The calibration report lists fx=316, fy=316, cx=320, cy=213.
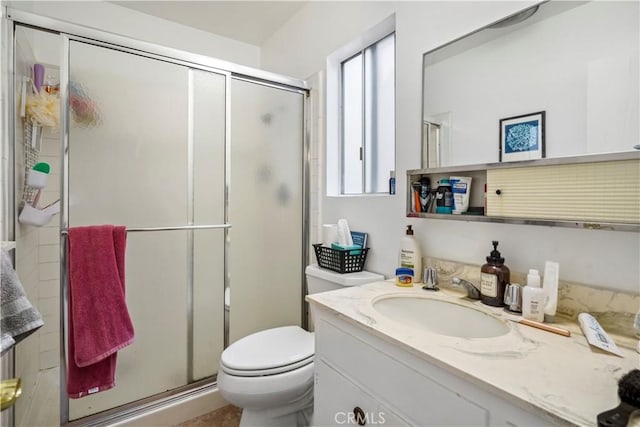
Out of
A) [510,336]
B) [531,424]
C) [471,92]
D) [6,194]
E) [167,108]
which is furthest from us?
[167,108]

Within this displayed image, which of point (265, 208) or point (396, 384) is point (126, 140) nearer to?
point (265, 208)

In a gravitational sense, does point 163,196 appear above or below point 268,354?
above

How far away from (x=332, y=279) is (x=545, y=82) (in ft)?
3.39

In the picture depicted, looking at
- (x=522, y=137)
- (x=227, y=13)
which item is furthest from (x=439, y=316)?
(x=227, y=13)

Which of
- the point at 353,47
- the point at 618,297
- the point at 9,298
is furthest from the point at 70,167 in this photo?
the point at 618,297

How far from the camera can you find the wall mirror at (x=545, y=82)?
77 cm

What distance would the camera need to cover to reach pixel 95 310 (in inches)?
50.8

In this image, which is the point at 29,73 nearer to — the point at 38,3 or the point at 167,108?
the point at 167,108

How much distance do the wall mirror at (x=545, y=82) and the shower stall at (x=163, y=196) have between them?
1.00 metres

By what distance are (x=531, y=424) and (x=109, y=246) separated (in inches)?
58.4

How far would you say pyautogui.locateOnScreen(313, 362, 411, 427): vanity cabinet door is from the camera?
761mm

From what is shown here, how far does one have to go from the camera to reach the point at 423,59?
1.22 m

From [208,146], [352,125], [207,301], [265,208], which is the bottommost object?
[207,301]

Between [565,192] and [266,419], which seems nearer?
[565,192]
